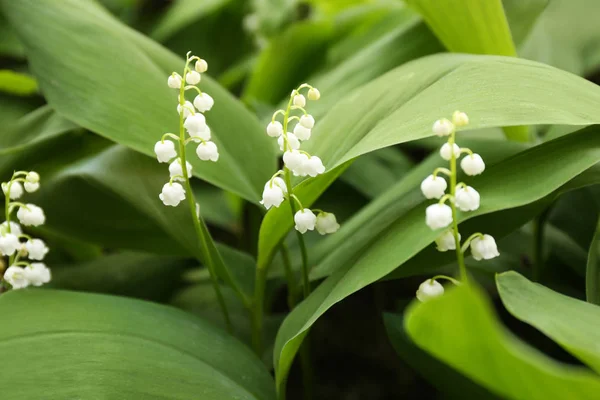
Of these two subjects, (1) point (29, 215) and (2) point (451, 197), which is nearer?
(2) point (451, 197)

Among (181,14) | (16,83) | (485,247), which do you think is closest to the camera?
(485,247)

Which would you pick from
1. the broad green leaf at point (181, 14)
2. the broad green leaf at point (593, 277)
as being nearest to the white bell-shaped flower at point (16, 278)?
the broad green leaf at point (593, 277)

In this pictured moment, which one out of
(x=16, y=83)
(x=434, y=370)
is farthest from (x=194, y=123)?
(x=16, y=83)

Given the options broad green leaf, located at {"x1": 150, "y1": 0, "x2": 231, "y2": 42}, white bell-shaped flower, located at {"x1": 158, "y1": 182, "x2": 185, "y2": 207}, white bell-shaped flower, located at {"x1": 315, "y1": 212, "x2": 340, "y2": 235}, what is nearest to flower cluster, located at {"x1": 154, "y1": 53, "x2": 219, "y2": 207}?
white bell-shaped flower, located at {"x1": 158, "y1": 182, "x2": 185, "y2": 207}

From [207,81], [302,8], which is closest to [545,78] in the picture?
[207,81]

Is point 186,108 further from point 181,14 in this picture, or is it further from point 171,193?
point 181,14

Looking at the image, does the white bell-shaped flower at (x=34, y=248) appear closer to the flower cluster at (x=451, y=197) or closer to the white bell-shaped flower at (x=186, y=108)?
the white bell-shaped flower at (x=186, y=108)

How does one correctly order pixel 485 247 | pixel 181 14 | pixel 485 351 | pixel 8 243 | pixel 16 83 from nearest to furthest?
pixel 485 351 < pixel 485 247 < pixel 8 243 < pixel 16 83 < pixel 181 14

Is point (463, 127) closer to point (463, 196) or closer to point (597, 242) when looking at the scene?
point (463, 196)
